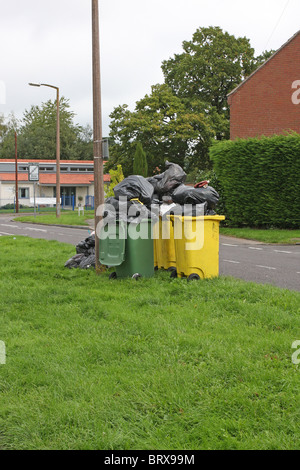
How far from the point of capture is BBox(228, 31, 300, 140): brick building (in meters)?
24.6

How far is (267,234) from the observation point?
1689 cm

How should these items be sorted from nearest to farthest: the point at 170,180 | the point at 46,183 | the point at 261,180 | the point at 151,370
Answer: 1. the point at 151,370
2. the point at 170,180
3. the point at 261,180
4. the point at 46,183

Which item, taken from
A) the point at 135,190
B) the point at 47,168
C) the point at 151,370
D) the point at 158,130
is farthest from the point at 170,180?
the point at 47,168

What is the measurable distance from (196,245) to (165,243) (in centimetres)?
123

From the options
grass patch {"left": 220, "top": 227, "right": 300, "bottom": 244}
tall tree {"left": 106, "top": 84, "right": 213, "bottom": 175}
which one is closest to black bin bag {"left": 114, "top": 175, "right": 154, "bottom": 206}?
grass patch {"left": 220, "top": 227, "right": 300, "bottom": 244}

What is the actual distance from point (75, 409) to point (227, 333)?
6.24 feet

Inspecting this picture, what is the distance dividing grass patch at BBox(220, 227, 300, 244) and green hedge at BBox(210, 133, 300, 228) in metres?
0.69

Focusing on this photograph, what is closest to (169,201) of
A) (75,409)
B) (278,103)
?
(75,409)

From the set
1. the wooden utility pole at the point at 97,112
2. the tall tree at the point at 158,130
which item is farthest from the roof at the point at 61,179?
the wooden utility pole at the point at 97,112

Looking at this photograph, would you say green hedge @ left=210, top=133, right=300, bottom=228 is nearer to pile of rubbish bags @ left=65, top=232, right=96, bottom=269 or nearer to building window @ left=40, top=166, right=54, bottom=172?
pile of rubbish bags @ left=65, top=232, right=96, bottom=269

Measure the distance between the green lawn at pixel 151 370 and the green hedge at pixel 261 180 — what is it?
40.1ft

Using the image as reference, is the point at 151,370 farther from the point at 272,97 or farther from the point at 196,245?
the point at 272,97

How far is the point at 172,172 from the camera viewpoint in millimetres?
8375
